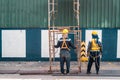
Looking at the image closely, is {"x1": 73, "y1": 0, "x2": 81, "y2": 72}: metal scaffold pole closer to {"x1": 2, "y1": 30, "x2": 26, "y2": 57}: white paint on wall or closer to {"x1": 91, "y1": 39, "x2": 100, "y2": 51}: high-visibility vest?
{"x1": 91, "y1": 39, "x2": 100, "y2": 51}: high-visibility vest

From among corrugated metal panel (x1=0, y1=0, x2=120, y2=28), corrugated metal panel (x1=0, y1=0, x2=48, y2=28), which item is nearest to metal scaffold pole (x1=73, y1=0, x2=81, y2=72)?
corrugated metal panel (x1=0, y1=0, x2=120, y2=28)

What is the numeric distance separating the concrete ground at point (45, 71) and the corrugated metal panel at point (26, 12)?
237 cm

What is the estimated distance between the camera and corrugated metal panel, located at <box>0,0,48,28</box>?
22406 mm

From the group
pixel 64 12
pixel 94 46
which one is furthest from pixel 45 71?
pixel 64 12

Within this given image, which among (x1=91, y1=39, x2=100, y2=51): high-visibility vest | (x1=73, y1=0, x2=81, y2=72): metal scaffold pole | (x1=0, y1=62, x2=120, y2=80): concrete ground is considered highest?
(x1=73, y1=0, x2=81, y2=72): metal scaffold pole

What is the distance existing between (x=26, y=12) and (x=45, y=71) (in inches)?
179

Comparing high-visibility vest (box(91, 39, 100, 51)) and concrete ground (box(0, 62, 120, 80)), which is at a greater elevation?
high-visibility vest (box(91, 39, 100, 51))

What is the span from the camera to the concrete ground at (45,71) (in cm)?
1825

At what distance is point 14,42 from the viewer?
22.5 metres

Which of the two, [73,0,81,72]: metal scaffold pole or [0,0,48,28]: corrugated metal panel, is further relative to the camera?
[0,0,48,28]: corrugated metal panel

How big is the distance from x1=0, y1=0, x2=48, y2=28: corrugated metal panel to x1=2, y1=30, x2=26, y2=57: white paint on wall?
54cm

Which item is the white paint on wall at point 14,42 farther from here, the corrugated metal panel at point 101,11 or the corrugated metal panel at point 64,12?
the corrugated metal panel at point 101,11

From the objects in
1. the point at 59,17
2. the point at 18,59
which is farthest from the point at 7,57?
the point at 59,17

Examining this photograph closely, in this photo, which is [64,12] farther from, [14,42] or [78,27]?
[14,42]
